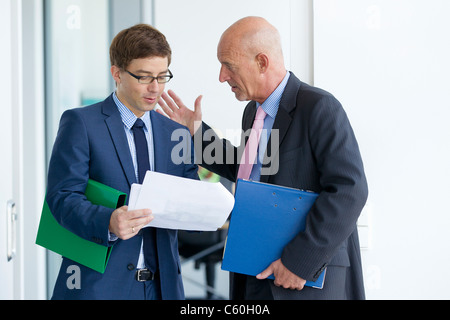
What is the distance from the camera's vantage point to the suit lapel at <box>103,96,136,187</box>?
5.38ft

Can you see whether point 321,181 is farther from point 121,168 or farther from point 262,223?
point 121,168

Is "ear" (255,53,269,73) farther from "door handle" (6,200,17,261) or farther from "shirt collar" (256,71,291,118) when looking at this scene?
"door handle" (6,200,17,261)

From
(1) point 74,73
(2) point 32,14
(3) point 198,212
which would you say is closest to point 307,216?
(3) point 198,212

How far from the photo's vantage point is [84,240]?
1.60 metres

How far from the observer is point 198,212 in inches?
59.8

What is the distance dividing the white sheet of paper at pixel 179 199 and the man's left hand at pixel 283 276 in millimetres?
247

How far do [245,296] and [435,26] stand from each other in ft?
5.16

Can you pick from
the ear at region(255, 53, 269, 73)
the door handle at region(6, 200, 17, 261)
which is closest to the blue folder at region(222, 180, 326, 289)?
the ear at region(255, 53, 269, 73)

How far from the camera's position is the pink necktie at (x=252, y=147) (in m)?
1.84

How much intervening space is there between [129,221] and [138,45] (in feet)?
2.02

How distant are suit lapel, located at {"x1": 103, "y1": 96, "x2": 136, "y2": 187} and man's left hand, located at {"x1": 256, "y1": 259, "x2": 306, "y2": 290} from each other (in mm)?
540

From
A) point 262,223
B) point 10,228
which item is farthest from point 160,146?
point 10,228

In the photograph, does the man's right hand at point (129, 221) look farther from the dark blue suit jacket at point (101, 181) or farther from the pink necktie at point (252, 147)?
the pink necktie at point (252, 147)

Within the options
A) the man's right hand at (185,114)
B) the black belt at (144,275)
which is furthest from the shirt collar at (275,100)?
the black belt at (144,275)
